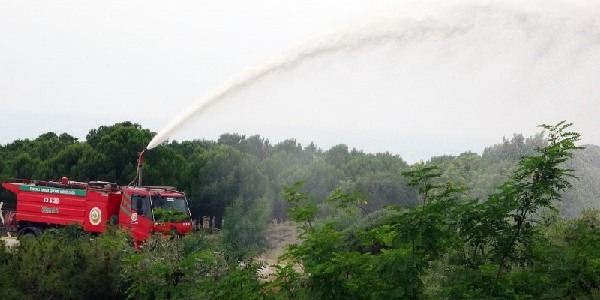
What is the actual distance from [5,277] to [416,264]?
581 inches

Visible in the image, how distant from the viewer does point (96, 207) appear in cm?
3653

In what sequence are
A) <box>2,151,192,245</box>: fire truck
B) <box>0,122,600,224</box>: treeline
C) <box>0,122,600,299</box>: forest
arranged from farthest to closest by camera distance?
<box>0,122,600,224</box>: treeline, <box>2,151,192,245</box>: fire truck, <box>0,122,600,299</box>: forest

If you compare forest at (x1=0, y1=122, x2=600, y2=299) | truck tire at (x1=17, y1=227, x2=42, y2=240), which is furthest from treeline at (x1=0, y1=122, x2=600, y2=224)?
truck tire at (x1=17, y1=227, x2=42, y2=240)

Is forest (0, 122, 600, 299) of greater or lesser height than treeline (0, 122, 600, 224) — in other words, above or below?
below

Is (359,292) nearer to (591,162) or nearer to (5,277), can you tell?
(5,277)

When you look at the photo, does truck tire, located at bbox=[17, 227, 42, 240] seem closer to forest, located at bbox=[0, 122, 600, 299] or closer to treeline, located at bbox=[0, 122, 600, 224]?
forest, located at bbox=[0, 122, 600, 299]

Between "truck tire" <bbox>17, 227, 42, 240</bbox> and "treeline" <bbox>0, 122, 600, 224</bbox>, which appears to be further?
"treeline" <bbox>0, 122, 600, 224</bbox>

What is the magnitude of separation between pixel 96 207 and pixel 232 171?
27.3 meters

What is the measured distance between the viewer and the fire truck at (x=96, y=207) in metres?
34.6

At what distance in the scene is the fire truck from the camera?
3462 cm

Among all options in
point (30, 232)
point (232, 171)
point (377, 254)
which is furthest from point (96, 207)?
point (232, 171)

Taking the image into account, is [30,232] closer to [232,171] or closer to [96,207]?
[96,207]

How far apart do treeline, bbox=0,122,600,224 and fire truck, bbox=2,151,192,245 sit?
17.1 meters

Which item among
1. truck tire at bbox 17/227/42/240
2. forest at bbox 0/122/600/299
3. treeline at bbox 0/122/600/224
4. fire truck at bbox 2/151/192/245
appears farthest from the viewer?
treeline at bbox 0/122/600/224
